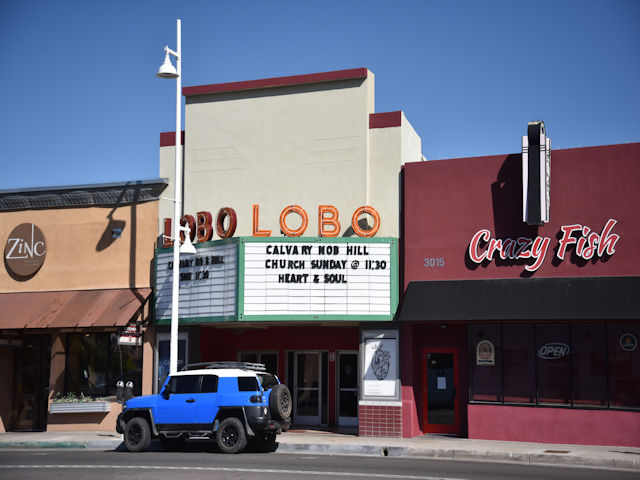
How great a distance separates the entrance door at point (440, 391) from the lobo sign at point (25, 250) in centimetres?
1425

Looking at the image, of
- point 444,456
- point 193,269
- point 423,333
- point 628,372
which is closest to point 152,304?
point 193,269

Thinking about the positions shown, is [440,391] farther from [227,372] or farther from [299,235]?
[227,372]

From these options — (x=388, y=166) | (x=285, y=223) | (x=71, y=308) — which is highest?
(x=388, y=166)

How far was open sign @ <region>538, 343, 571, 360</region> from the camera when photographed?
75.9 feet

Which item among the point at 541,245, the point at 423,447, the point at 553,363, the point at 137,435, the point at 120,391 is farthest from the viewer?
the point at 120,391

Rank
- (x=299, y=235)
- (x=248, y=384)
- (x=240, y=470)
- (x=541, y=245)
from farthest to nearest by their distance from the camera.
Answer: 1. (x=299, y=235)
2. (x=541, y=245)
3. (x=248, y=384)
4. (x=240, y=470)

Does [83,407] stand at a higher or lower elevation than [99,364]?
lower

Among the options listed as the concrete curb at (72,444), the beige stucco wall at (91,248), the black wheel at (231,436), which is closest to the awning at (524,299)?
the black wheel at (231,436)

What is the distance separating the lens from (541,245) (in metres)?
23.6

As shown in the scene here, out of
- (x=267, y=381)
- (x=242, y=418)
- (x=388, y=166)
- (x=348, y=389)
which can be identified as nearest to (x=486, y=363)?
(x=348, y=389)

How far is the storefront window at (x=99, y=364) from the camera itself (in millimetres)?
27875

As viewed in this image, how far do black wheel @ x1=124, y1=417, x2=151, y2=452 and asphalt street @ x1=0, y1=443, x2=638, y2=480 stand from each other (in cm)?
33

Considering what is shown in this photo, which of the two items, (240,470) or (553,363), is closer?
(240,470)

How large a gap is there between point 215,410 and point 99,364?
30.1ft
